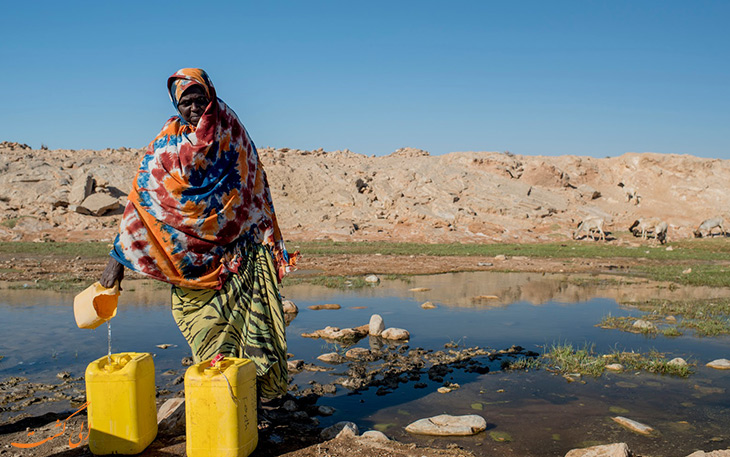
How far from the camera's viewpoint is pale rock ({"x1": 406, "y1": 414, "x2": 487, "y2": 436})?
3729mm

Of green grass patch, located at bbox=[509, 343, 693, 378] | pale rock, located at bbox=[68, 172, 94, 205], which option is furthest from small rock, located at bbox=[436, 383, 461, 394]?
pale rock, located at bbox=[68, 172, 94, 205]

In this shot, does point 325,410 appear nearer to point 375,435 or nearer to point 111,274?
point 375,435

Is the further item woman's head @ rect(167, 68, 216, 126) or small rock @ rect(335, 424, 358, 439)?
woman's head @ rect(167, 68, 216, 126)

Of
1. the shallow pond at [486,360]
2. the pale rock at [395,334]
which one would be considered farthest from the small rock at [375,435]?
the pale rock at [395,334]

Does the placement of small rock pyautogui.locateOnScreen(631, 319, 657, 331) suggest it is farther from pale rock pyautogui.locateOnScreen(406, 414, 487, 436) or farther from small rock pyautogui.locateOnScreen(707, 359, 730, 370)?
pale rock pyautogui.locateOnScreen(406, 414, 487, 436)

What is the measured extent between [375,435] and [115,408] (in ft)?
4.93

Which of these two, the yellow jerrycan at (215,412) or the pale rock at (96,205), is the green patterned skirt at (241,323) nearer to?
the yellow jerrycan at (215,412)

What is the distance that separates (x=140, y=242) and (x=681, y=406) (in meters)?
4.07

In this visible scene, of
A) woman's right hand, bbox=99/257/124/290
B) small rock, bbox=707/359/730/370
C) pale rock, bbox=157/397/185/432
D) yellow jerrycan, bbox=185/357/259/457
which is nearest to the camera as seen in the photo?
yellow jerrycan, bbox=185/357/259/457

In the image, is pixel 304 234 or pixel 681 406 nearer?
pixel 681 406

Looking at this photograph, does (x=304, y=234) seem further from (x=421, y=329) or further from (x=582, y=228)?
(x=421, y=329)

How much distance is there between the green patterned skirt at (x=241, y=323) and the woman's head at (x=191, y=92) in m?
1.06

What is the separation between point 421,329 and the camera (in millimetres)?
7113

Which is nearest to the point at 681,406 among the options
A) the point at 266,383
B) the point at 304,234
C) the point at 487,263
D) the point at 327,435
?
the point at 327,435
